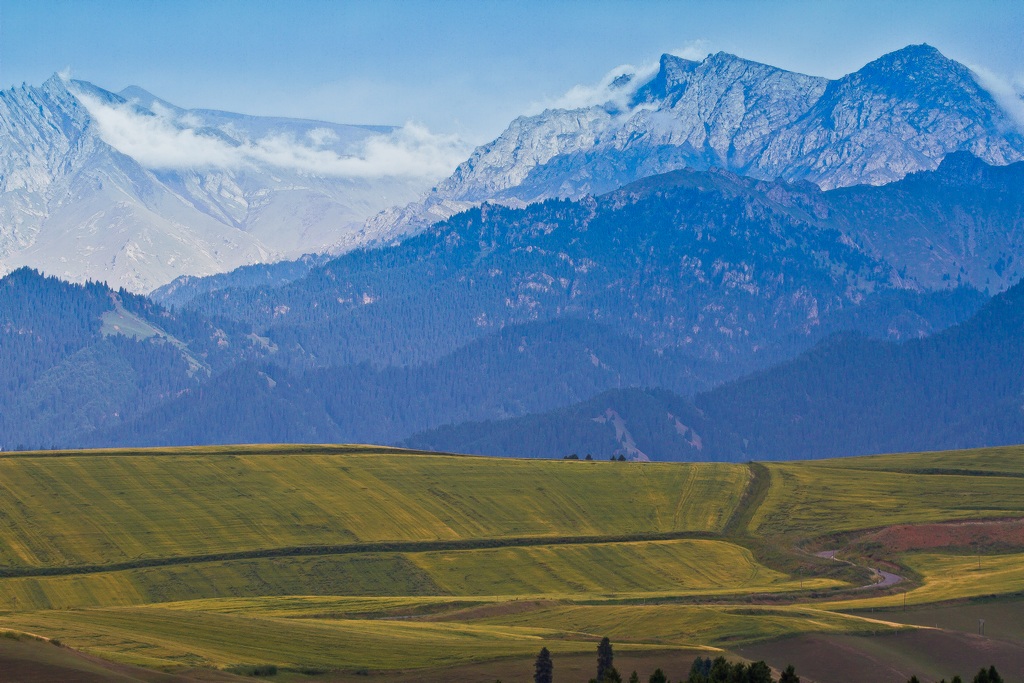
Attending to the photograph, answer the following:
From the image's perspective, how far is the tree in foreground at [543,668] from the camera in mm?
174000

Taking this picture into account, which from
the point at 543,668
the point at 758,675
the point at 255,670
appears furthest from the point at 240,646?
the point at 758,675

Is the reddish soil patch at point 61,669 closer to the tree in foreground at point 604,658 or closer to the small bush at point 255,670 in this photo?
the small bush at point 255,670

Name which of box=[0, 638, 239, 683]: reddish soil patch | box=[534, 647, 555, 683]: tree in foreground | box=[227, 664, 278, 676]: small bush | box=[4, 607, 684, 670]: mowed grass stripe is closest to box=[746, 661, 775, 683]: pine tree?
box=[534, 647, 555, 683]: tree in foreground

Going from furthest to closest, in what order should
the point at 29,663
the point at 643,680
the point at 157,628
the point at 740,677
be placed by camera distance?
the point at 157,628, the point at 643,680, the point at 740,677, the point at 29,663

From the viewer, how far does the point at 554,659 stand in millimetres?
189250

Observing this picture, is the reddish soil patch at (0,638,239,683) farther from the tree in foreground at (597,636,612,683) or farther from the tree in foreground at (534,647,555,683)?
the tree in foreground at (597,636,612,683)

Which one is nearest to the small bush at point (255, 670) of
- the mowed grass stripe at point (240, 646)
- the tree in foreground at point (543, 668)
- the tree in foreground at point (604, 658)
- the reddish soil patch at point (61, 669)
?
the mowed grass stripe at point (240, 646)

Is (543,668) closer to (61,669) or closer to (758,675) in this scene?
(758,675)

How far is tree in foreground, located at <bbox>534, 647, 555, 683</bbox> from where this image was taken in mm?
174000

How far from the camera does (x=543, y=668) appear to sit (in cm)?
17438

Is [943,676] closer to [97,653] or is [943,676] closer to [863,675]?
[863,675]

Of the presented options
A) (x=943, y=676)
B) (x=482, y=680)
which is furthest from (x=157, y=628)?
(x=943, y=676)

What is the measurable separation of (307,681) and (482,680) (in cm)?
1750

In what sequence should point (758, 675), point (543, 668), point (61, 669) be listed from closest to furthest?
point (61, 669)
point (758, 675)
point (543, 668)
